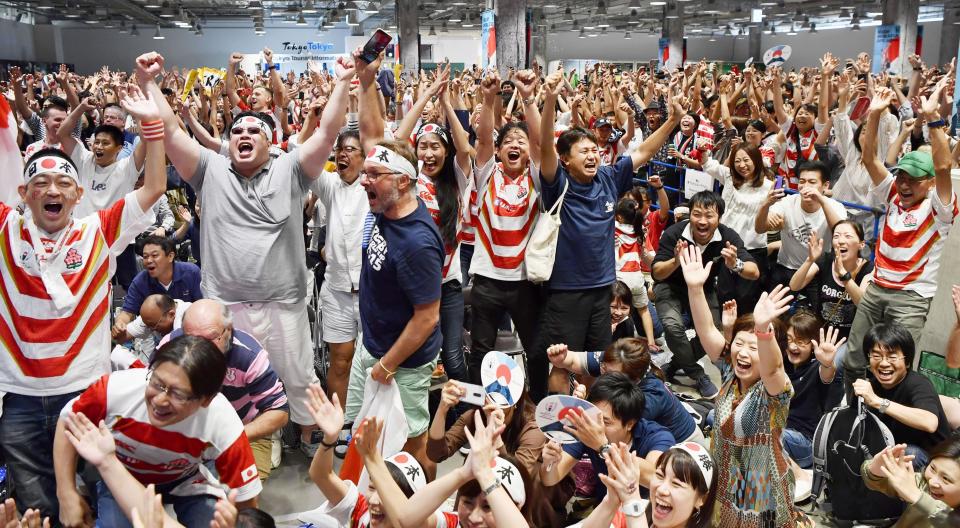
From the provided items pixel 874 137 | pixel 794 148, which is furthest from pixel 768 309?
pixel 794 148

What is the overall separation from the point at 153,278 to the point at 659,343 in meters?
3.52

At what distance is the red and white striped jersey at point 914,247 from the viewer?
15.1 feet

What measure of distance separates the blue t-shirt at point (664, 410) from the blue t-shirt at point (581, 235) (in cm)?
71

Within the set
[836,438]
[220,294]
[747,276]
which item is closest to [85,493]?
[220,294]

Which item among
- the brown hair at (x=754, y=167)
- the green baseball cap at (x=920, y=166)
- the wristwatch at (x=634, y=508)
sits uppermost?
the green baseball cap at (x=920, y=166)

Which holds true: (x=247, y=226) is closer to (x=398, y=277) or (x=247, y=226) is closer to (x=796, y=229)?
(x=398, y=277)

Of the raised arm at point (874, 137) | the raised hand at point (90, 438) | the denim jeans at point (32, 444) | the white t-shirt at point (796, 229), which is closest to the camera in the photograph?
the raised hand at point (90, 438)

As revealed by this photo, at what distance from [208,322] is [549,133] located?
71.4 inches

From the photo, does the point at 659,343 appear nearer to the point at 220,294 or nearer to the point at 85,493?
the point at 220,294

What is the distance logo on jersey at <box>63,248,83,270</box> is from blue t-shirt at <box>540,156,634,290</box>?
2173 millimetres

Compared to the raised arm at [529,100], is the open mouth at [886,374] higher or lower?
lower

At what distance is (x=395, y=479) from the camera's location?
9.48ft

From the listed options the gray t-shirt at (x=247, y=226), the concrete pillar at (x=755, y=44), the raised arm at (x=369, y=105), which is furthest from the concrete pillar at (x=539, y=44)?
the gray t-shirt at (x=247, y=226)

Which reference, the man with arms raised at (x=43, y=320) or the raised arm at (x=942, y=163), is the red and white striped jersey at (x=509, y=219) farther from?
the raised arm at (x=942, y=163)
